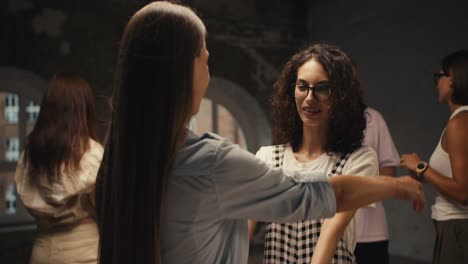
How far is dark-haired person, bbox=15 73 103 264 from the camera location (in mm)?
2535

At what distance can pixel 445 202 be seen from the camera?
268 centimetres

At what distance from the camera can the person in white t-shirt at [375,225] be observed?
287 centimetres

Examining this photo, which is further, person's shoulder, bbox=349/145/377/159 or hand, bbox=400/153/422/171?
hand, bbox=400/153/422/171

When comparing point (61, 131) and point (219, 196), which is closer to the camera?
point (219, 196)

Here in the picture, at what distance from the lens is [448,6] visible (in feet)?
16.8

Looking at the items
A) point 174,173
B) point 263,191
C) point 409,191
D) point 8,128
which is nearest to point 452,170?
point 409,191

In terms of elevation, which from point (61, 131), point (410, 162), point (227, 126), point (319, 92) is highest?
point (319, 92)

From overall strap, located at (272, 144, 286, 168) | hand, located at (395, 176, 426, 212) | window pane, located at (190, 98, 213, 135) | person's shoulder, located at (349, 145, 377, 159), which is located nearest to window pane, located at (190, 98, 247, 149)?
window pane, located at (190, 98, 213, 135)

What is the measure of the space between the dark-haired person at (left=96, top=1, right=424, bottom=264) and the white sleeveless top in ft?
5.76

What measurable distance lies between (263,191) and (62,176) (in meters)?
1.72

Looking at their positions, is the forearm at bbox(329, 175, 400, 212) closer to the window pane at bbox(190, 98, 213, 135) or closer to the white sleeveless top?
the white sleeveless top

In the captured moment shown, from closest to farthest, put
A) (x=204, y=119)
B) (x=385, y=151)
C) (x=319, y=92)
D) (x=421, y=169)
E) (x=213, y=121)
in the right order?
(x=319, y=92)
(x=421, y=169)
(x=385, y=151)
(x=213, y=121)
(x=204, y=119)

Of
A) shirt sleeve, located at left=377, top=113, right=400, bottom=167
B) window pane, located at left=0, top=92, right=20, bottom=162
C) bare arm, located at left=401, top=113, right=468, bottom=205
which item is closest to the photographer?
bare arm, located at left=401, top=113, right=468, bottom=205

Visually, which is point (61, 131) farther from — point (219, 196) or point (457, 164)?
point (457, 164)
